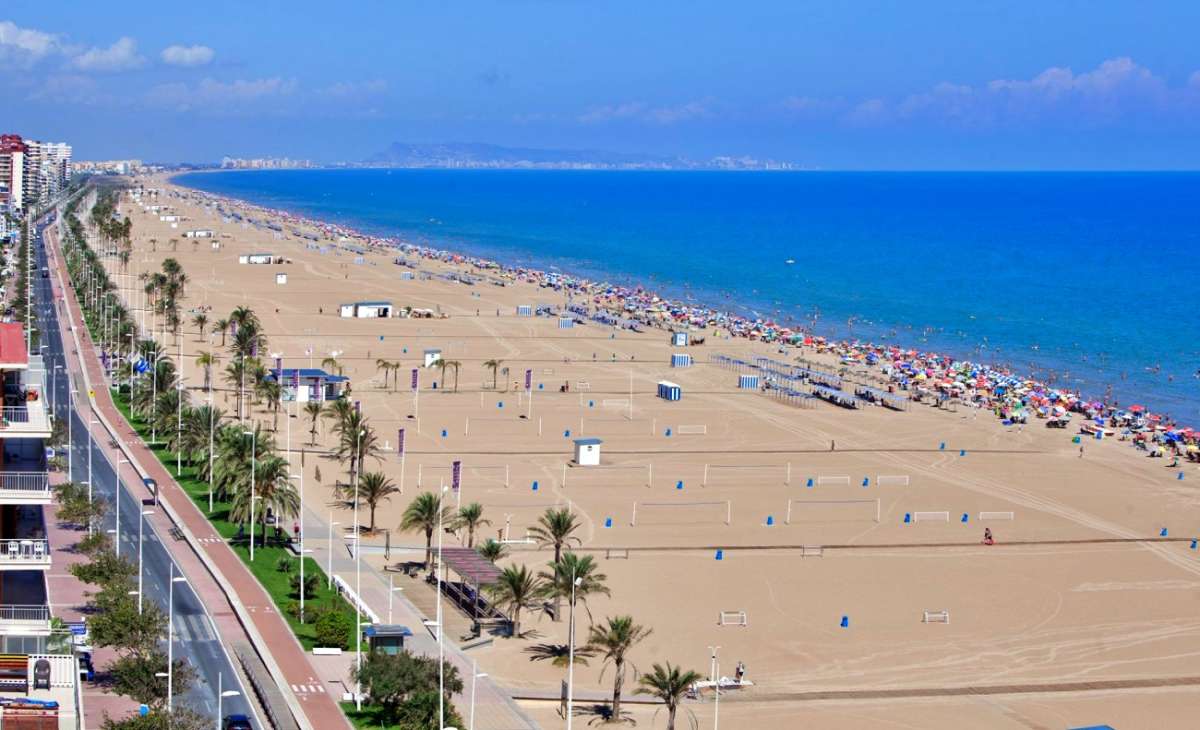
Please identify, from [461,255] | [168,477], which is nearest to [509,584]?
[168,477]

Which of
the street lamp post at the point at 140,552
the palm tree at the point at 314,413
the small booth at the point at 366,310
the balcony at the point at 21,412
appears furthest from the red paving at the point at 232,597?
the small booth at the point at 366,310

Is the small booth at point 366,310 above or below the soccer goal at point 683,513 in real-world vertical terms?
above

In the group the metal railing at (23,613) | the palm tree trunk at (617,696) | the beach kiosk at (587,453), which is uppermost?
the metal railing at (23,613)

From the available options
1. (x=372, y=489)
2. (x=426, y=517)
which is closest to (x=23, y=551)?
(x=426, y=517)

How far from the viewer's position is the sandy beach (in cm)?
4291

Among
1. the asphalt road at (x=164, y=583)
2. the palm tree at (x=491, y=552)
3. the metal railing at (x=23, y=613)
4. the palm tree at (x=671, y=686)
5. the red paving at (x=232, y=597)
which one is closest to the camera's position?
the metal railing at (x=23, y=613)

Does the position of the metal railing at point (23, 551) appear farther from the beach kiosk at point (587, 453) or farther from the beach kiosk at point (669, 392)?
the beach kiosk at point (669, 392)

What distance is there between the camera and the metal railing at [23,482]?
24.4m

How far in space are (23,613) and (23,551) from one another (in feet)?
4.04

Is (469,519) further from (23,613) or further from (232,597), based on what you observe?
(23,613)

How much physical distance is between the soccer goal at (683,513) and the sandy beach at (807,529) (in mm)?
204

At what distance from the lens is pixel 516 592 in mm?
44438

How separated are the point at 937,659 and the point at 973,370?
6793 centimetres

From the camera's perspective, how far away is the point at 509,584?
1758 inches
